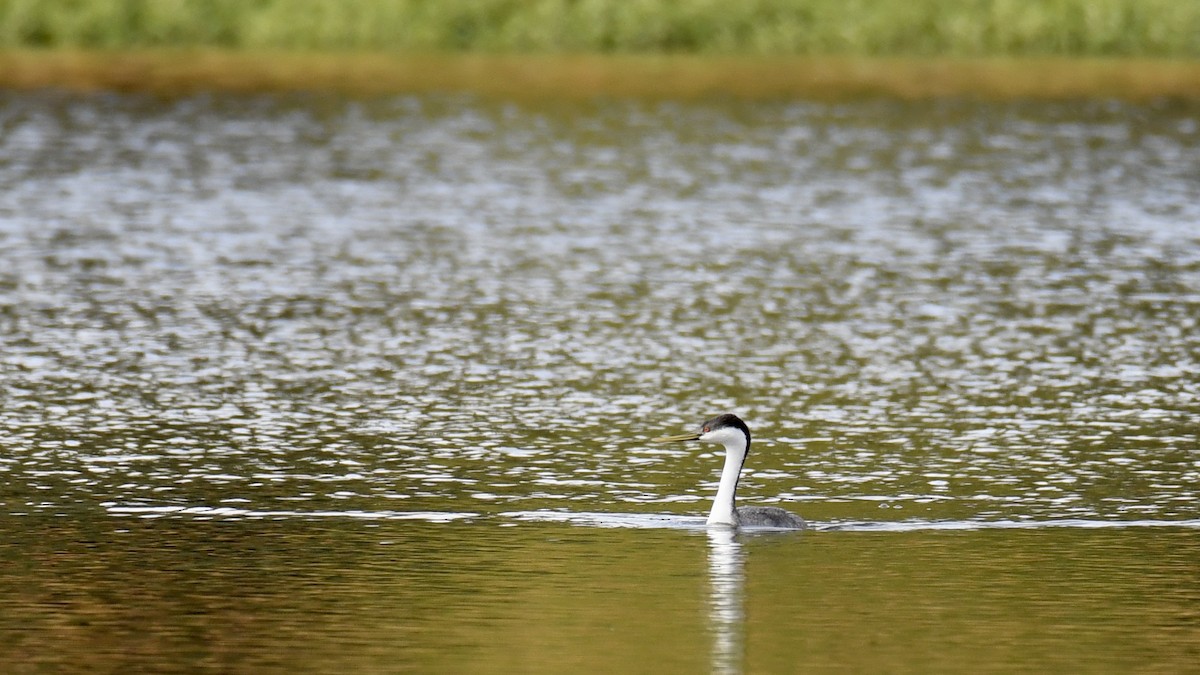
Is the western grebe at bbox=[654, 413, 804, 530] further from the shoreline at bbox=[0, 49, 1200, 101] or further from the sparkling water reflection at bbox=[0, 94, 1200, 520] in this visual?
the shoreline at bbox=[0, 49, 1200, 101]

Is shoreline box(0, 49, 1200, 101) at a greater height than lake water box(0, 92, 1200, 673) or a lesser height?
lesser

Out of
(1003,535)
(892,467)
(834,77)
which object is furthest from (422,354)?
(834,77)

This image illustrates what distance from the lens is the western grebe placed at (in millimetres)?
17656

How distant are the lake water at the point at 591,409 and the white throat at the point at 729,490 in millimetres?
120

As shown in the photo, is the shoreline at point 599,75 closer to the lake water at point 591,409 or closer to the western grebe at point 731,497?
the lake water at point 591,409

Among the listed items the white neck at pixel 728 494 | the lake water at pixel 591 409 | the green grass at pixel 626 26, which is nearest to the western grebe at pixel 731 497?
the white neck at pixel 728 494

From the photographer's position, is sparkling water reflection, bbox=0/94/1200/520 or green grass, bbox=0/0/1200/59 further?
green grass, bbox=0/0/1200/59

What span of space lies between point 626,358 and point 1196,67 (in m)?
37.8

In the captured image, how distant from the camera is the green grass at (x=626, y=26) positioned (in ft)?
206

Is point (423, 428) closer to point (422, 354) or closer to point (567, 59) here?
point (422, 354)

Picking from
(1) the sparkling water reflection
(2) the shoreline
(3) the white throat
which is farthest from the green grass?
(3) the white throat

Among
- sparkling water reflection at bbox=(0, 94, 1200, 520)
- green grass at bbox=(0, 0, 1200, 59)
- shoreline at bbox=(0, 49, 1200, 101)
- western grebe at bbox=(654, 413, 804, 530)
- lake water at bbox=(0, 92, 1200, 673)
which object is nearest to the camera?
lake water at bbox=(0, 92, 1200, 673)

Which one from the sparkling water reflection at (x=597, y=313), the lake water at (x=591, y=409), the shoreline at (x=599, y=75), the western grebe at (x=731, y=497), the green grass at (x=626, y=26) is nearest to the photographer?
the lake water at (x=591, y=409)

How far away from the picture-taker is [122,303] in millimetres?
29266
